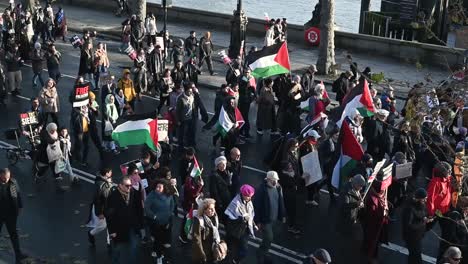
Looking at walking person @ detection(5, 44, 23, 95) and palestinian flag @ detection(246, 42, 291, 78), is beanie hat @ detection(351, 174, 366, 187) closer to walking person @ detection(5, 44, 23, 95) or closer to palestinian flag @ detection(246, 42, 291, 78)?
palestinian flag @ detection(246, 42, 291, 78)

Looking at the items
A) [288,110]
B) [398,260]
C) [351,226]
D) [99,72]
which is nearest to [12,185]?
[351,226]

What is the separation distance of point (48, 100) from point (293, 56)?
39.4 ft

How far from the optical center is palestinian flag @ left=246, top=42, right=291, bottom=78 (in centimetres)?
1777

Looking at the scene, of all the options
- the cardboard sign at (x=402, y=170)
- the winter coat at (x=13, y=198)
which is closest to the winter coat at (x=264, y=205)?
the cardboard sign at (x=402, y=170)

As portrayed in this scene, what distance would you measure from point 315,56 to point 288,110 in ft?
32.7

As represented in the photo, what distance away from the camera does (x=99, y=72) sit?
2166 centimetres

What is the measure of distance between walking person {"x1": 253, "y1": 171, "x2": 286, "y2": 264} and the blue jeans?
184cm

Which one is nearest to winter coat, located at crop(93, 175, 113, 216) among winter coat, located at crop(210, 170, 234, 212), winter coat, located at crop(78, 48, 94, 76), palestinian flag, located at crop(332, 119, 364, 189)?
winter coat, located at crop(210, 170, 234, 212)

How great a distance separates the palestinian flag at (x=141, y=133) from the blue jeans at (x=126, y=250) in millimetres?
2995

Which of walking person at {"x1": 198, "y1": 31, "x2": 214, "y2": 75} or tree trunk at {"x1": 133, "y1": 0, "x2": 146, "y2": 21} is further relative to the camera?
tree trunk at {"x1": 133, "y1": 0, "x2": 146, "y2": 21}

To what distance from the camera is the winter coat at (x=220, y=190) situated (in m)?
12.1

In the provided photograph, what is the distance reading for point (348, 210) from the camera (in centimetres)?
1145

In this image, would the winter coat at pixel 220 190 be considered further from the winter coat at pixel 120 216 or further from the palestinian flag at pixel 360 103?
the palestinian flag at pixel 360 103

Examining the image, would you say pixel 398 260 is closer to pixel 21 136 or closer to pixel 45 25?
pixel 21 136
